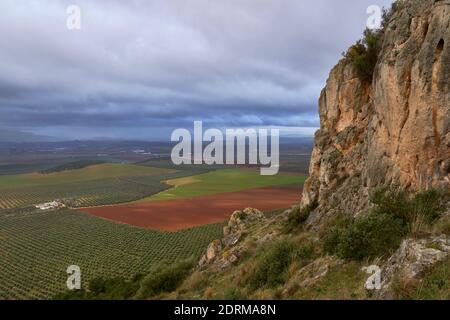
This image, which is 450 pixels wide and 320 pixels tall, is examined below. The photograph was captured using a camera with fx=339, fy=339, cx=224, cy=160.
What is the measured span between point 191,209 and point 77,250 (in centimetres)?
3354

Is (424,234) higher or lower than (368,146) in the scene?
lower

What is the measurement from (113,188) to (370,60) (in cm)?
12403

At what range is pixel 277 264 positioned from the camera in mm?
15148

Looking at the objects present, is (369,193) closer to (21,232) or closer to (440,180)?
(440,180)

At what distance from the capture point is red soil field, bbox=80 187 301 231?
7525 cm

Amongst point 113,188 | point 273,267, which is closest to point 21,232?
point 113,188

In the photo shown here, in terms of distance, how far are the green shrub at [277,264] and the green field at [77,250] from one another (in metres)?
31.7

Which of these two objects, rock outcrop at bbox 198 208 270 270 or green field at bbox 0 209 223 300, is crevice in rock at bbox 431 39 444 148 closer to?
rock outcrop at bbox 198 208 270 270

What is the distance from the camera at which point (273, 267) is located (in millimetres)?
15000

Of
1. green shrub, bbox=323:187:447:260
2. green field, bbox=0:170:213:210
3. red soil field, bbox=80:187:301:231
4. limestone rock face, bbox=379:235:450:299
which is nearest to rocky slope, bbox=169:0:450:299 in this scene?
limestone rock face, bbox=379:235:450:299

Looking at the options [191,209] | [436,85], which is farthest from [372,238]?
[191,209]

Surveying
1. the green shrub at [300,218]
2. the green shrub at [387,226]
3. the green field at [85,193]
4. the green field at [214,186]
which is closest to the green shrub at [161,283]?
the green shrub at [300,218]
